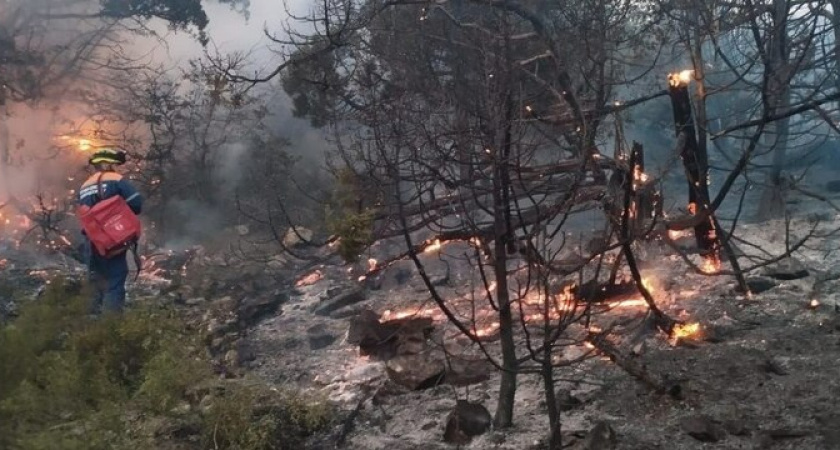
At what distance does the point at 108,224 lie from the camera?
20.9ft

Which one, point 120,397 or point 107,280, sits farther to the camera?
point 107,280

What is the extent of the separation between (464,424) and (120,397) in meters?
2.03

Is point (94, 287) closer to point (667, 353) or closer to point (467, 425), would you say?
point (467, 425)

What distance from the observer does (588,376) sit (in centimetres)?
462

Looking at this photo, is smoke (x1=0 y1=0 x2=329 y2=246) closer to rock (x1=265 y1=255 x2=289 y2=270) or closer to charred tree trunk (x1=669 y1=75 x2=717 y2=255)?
rock (x1=265 y1=255 x2=289 y2=270)

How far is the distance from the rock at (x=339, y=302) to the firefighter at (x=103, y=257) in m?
1.98

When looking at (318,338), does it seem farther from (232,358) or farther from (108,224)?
(108,224)

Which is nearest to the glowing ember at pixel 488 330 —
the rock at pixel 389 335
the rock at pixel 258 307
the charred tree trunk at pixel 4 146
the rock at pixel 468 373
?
the rock at pixel 389 335

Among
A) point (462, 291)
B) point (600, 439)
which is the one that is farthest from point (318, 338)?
point (600, 439)

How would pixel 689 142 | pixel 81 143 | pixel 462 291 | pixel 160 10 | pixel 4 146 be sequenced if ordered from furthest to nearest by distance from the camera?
1. pixel 160 10
2. pixel 81 143
3. pixel 4 146
4. pixel 462 291
5. pixel 689 142

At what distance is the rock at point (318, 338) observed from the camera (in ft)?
20.8

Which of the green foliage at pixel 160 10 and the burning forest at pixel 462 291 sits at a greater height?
the green foliage at pixel 160 10

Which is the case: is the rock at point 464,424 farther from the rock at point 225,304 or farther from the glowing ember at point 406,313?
the rock at point 225,304

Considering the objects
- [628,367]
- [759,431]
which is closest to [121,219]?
[628,367]
